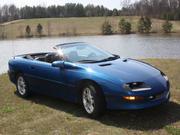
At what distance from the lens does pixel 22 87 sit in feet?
30.2

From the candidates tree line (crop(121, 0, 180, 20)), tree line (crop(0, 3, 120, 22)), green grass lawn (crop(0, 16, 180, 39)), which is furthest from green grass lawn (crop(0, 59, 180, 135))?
tree line (crop(0, 3, 120, 22))

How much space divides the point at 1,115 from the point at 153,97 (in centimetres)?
318

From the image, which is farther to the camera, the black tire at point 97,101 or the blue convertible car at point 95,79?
the black tire at point 97,101

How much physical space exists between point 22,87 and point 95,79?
2993mm

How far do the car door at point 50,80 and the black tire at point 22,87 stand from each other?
1.37ft

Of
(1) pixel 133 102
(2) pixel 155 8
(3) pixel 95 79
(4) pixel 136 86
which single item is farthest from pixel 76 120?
(2) pixel 155 8

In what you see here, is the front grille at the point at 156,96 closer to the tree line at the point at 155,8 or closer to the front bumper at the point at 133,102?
the front bumper at the point at 133,102

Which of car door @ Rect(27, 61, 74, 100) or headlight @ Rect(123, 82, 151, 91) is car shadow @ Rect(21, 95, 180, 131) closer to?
car door @ Rect(27, 61, 74, 100)

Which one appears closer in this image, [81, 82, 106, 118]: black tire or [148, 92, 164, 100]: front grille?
[148, 92, 164, 100]: front grille

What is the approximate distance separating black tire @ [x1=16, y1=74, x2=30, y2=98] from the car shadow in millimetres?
1431

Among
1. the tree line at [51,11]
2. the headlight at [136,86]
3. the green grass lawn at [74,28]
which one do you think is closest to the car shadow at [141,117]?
the headlight at [136,86]

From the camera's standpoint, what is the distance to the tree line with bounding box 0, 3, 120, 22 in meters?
155

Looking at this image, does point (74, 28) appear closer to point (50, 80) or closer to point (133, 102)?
point (50, 80)

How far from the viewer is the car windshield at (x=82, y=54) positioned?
305 inches
